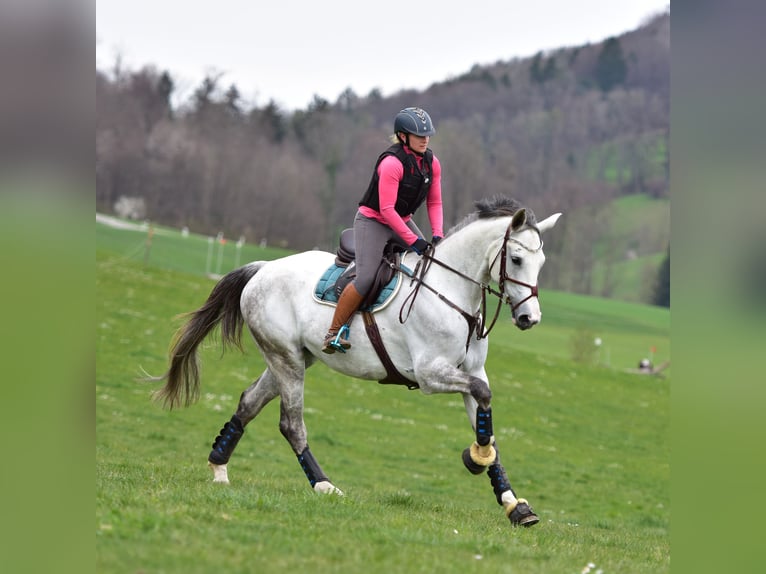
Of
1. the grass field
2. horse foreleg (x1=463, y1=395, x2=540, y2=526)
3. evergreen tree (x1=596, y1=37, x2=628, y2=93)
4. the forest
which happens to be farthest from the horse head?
evergreen tree (x1=596, y1=37, x2=628, y2=93)

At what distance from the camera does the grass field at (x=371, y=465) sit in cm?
609

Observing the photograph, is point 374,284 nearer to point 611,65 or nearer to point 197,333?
point 197,333

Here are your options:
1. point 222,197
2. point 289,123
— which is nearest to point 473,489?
point 222,197

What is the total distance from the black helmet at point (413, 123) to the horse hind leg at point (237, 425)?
3520 mm

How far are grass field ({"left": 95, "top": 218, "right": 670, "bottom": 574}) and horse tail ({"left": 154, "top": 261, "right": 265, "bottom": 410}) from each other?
3.40ft

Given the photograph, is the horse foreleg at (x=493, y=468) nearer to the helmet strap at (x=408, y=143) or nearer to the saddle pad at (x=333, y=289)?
the saddle pad at (x=333, y=289)

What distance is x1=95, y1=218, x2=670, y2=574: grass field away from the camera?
609cm

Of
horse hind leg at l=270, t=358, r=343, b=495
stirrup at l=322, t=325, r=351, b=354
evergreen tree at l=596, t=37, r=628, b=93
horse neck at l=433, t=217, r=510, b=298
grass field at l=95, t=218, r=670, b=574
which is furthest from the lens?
evergreen tree at l=596, t=37, r=628, b=93

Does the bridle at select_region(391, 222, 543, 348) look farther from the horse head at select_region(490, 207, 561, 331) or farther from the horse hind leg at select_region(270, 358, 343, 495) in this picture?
the horse hind leg at select_region(270, 358, 343, 495)

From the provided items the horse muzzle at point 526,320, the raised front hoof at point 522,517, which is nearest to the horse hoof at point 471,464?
the raised front hoof at point 522,517
